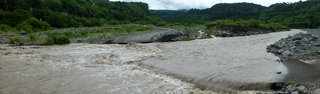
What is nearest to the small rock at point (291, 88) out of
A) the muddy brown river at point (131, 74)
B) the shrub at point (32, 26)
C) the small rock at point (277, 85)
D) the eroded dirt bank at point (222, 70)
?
the small rock at point (277, 85)

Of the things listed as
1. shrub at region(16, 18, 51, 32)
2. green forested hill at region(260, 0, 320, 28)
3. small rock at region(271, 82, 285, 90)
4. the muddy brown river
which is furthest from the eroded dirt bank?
green forested hill at region(260, 0, 320, 28)

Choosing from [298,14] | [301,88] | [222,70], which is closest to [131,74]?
[222,70]

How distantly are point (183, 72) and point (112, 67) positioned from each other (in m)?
5.45

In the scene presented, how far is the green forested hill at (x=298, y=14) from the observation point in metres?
110

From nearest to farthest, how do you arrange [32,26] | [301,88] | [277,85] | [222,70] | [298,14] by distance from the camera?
[301,88] → [277,85] → [222,70] → [32,26] → [298,14]

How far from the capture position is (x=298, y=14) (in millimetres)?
141750

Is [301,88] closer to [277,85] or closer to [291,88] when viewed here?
[291,88]

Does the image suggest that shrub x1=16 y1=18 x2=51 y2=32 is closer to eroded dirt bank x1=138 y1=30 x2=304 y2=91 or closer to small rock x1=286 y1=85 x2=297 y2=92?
eroded dirt bank x1=138 y1=30 x2=304 y2=91

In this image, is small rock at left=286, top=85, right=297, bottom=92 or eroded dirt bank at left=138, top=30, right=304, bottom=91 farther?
eroded dirt bank at left=138, top=30, right=304, bottom=91

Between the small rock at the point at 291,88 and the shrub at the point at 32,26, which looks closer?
the small rock at the point at 291,88

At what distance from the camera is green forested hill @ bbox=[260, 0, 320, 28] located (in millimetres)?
110369

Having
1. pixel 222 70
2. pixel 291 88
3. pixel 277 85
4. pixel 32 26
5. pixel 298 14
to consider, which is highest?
pixel 291 88

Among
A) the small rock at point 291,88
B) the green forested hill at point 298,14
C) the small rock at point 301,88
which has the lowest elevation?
the green forested hill at point 298,14

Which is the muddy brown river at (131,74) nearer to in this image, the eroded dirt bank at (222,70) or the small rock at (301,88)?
the eroded dirt bank at (222,70)
